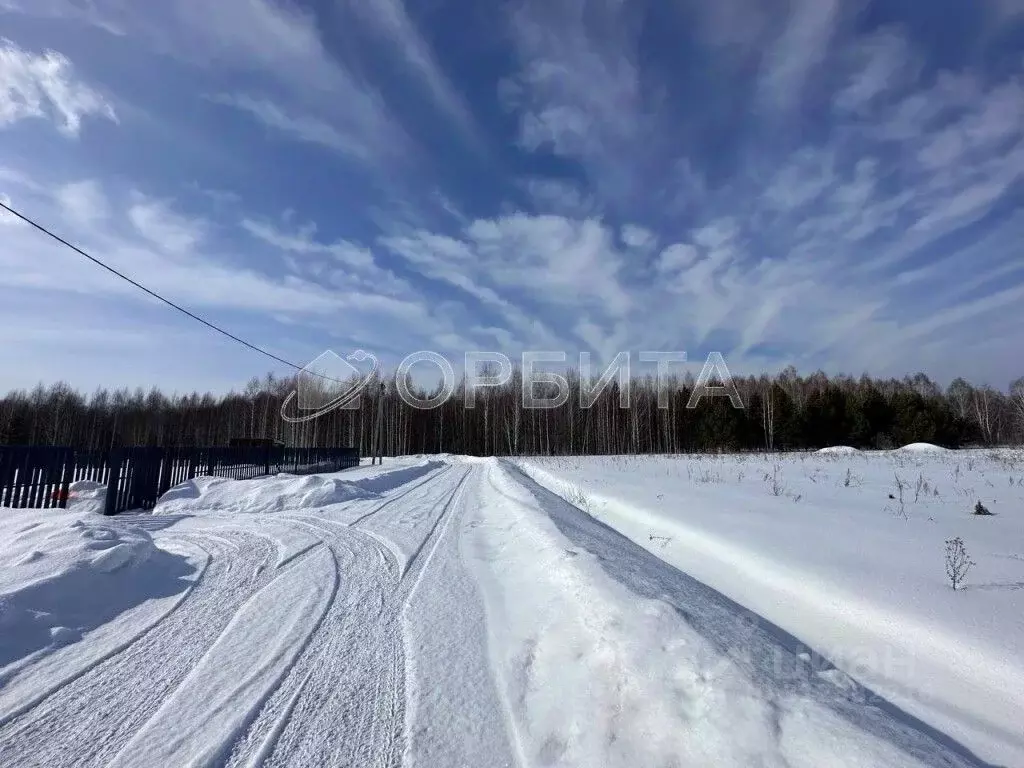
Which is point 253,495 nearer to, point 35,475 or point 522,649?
point 35,475

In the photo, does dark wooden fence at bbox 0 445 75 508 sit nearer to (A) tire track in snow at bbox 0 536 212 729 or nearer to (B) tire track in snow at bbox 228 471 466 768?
(A) tire track in snow at bbox 0 536 212 729

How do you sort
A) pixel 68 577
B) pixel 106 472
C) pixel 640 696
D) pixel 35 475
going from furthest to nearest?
pixel 106 472 < pixel 35 475 < pixel 68 577 < pixel 640 696

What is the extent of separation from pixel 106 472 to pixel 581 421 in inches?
1902

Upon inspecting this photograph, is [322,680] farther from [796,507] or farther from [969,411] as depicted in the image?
[969,411]

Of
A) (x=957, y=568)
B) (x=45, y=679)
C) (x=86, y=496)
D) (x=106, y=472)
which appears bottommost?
(x=45, y=679)

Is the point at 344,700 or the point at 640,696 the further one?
the point at 344,700

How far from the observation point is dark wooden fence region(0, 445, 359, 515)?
29.2ft

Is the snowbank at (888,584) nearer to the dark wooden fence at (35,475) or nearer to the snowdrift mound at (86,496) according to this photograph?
the snowdrift mound at (86,496)


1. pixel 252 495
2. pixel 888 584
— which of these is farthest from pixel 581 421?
pixel 888 584

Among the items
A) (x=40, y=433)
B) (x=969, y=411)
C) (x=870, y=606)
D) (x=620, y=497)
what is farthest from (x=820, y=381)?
(x=40, y=433)

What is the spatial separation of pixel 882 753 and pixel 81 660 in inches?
163

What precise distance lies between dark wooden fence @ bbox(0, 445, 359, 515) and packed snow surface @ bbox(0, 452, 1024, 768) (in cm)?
405

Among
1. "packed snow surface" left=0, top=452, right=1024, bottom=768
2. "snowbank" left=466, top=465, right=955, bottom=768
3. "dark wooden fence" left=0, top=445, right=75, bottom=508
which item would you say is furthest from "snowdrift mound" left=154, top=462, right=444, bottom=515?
"snowbank" left=466, top=465, right=955, bottom=768

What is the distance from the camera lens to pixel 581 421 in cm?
5550
